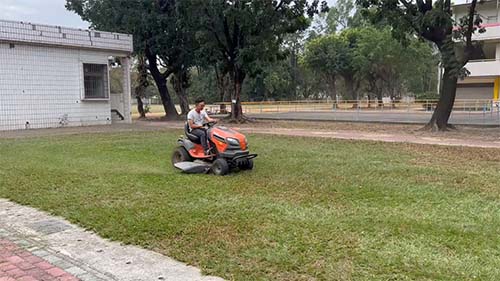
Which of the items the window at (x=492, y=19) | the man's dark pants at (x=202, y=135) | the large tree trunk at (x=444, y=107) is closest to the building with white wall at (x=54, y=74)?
the man's dark pants at (x=202, y=135)

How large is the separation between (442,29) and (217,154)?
12.0m

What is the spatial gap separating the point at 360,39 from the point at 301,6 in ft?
80.6

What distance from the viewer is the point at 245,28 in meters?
21.8

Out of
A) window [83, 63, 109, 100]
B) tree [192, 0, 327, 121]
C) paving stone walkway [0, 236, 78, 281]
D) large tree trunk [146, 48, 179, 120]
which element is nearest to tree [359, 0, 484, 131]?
tree [192, 0, 327, 121]

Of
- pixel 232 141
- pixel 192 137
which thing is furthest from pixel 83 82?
pixel 232 141

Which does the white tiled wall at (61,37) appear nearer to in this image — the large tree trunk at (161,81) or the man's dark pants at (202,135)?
the large tree trunk at (161,81)

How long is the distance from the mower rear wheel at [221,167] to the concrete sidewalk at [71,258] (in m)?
2.97

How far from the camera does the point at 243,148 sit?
7625mm

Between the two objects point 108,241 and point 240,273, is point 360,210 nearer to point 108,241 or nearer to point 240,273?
point 240,273

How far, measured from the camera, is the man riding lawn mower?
751 centimetres

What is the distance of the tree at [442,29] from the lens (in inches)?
598

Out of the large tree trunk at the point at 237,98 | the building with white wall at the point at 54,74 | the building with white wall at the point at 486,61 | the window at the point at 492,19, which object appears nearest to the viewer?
the building with white wall at the point at 54,74

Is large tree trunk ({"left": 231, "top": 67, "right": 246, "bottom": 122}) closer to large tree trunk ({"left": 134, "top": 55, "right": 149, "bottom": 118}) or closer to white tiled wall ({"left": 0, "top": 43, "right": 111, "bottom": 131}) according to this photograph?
white tiled wall ({"left": 0, "top": 43, "right": 111, "bottom": 131})

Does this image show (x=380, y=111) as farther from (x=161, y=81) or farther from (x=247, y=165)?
(x=247, y=165)
